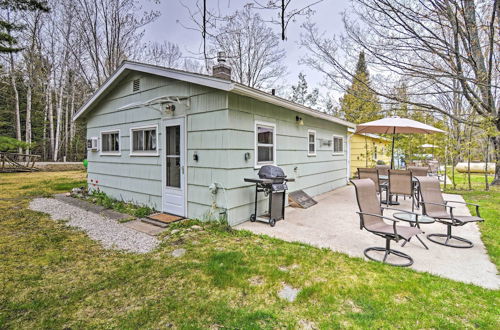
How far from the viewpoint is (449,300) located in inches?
95.5

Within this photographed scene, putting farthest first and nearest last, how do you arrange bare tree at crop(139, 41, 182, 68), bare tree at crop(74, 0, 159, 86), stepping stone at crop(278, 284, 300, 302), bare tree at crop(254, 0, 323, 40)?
1. bare tree at crop(139, 41, 182, 68)
2. bare tree at crop(74, 0, 159, 86)
3. bare tree at crop(254, 0, 323, 40)
4. stepping stone at crop(278, 284, 300, 302)

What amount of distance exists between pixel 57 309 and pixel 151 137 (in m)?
4.34

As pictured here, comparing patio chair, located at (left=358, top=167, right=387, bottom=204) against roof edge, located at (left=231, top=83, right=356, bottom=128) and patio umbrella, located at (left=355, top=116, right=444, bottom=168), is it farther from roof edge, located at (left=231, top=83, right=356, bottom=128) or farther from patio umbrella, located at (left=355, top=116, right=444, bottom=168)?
roof edge, located at (left=231, top=83, right=356, bottom=128)

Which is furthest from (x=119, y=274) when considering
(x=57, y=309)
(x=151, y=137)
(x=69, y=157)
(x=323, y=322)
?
(x=69, y=157)

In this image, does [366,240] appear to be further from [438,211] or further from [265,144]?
[265,144]

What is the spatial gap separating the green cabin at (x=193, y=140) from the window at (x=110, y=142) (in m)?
0.03

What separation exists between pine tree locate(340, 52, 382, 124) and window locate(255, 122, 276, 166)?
429cm

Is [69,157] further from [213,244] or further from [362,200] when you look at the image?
[362,200]

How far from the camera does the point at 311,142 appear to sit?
7961mm

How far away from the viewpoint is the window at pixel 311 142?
303 inches

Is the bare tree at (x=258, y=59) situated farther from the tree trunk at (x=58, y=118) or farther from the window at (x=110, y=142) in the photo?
the tree trunk at (x=58, y=118)

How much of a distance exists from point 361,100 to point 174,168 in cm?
1309

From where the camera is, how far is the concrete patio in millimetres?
3047

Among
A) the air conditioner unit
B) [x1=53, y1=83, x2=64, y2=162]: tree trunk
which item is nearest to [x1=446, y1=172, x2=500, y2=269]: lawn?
the air conditioner unit
